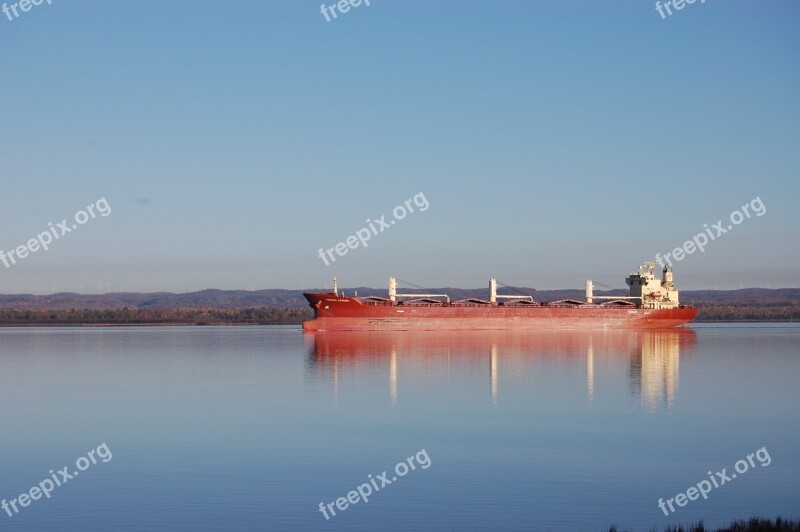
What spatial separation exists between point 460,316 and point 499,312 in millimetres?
2969

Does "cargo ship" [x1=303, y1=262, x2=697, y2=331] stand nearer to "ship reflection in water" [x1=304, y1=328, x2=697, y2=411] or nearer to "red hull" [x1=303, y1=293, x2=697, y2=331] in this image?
"red hull" [x1=303, y1=293, x2=697, y2=331]

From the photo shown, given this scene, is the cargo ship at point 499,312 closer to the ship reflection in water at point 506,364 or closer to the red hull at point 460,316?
the red hull at point 460,316

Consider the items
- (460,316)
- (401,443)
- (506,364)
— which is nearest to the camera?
(401,443)

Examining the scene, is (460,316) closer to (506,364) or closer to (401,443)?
(506,364)

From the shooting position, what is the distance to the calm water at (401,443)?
519 inches

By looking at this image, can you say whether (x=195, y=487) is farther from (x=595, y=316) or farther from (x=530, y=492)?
(x=595, y=316)

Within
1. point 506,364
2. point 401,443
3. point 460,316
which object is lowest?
point 401,443

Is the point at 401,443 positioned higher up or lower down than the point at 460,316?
lower down

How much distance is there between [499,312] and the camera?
245 ft

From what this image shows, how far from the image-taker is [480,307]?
245 ft

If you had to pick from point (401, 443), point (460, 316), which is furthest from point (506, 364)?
Answer: point (460, 316)

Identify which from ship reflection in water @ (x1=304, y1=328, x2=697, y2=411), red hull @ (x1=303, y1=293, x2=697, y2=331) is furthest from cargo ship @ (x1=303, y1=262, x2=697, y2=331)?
ship reflection in water @ (x1=304, y1=328, x2=697, y2=411)

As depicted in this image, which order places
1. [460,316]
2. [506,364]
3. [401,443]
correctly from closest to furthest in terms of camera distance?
[401,443] < [506,364] < [460,316]

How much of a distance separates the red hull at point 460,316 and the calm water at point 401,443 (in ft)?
112
